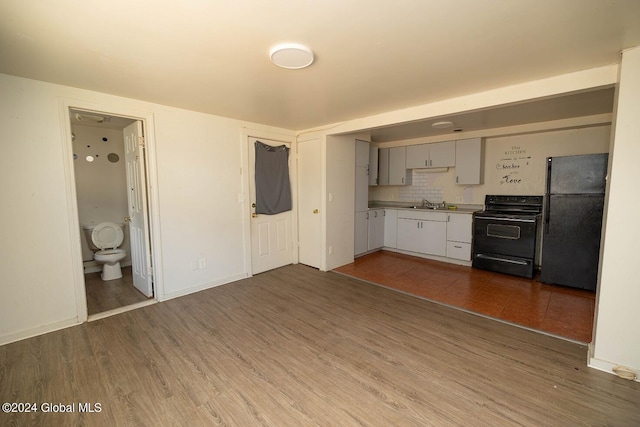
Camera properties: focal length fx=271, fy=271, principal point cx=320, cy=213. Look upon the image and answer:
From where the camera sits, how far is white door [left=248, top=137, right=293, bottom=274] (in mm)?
3865

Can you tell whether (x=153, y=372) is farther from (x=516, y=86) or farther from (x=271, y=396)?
(x=516, y=86)

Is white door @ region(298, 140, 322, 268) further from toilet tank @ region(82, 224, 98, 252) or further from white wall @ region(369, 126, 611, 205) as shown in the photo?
toilet tank @ region(82, 224, 98, 252)

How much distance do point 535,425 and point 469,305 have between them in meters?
1.54

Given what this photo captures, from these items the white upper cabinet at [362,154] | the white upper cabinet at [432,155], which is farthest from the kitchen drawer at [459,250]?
the white upper cabinet at [362,154]

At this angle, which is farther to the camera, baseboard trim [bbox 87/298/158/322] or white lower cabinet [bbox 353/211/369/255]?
white lower cabinet [bbox 353/211/369/255]

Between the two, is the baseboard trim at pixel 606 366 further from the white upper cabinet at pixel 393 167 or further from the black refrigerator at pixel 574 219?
the white upper cabinet at pixel 393 167

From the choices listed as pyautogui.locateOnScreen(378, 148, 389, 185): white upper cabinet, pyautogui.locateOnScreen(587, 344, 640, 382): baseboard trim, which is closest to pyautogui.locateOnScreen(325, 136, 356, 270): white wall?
pyautogui.locateOnScreen(378, 148, 389, 185): white upper cabinet

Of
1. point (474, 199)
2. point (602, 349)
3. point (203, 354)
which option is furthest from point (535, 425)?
point (474, 199)

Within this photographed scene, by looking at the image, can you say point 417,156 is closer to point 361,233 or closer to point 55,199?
point 361,233

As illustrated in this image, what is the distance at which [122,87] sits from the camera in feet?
8.04

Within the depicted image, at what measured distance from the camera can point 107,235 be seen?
382 centimetres

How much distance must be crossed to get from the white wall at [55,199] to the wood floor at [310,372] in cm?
32

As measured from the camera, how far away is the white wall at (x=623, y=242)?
1768 mm

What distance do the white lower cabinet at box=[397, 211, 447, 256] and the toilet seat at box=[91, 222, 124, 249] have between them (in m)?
4.56
